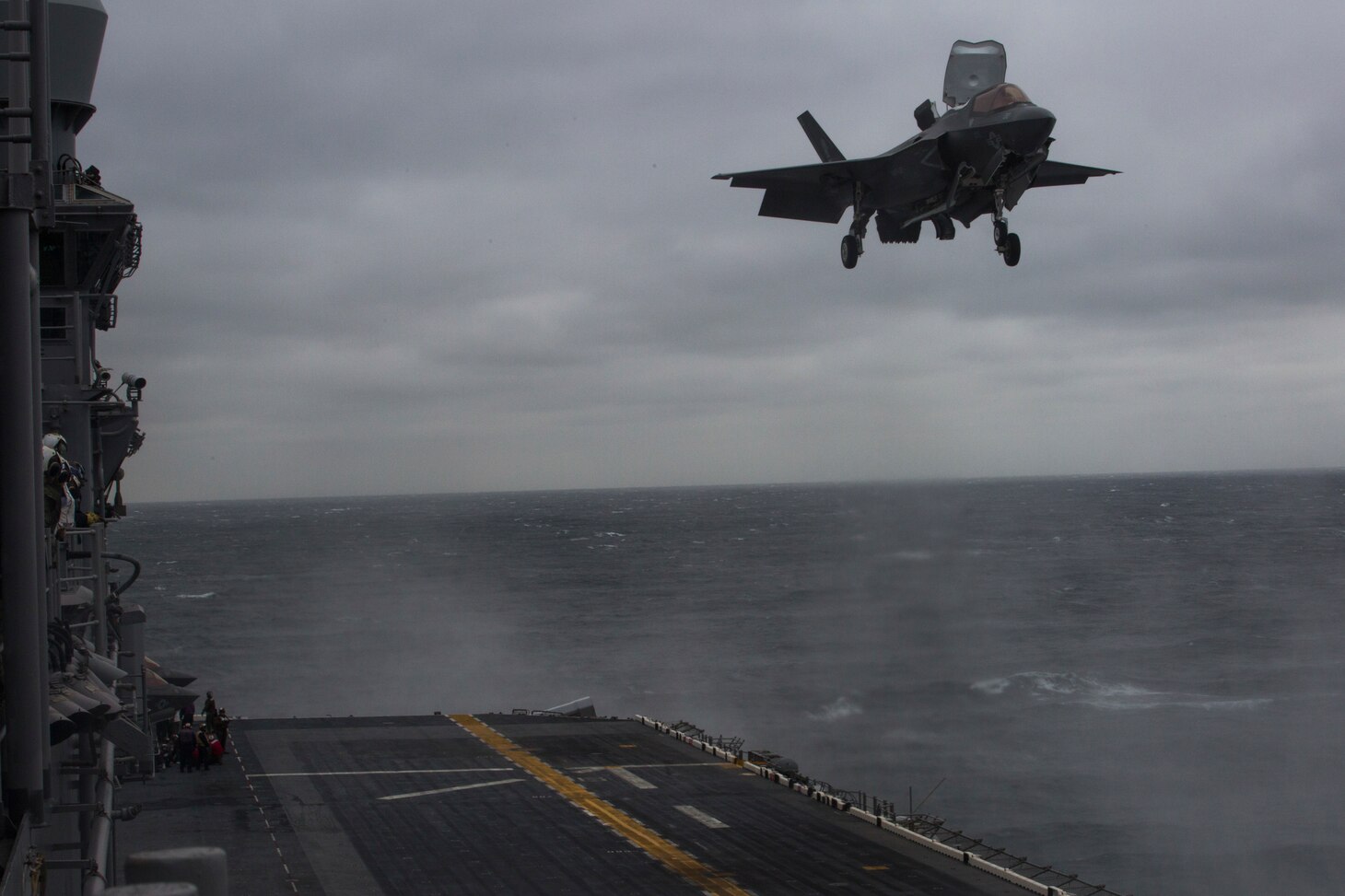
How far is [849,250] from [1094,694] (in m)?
62.2

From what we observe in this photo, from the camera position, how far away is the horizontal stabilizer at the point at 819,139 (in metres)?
29.6

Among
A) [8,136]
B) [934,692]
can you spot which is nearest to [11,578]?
[8,136]

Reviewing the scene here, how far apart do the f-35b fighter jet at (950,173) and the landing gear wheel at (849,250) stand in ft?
0.09

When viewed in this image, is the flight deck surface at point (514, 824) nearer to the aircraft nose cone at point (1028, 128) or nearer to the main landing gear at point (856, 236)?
the main landing gear at point (856, 236)

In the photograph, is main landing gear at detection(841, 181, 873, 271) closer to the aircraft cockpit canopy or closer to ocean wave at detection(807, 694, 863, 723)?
the aircraft cockpit canopy

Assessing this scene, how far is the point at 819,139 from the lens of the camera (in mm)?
29672

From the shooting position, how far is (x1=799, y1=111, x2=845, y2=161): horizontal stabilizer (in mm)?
29594

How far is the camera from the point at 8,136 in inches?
363

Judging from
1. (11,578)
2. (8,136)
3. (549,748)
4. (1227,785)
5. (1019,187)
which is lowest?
(1227,785)

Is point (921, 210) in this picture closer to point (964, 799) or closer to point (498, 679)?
point (964, 799)

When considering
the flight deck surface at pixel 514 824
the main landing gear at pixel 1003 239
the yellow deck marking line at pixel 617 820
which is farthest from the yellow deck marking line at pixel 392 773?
the main landing gear at pixel 1003 239

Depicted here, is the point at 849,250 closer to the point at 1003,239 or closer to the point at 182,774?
the point at 1003,239

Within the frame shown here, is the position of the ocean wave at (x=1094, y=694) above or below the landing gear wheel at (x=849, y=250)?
below

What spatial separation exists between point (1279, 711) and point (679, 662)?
136 feet
